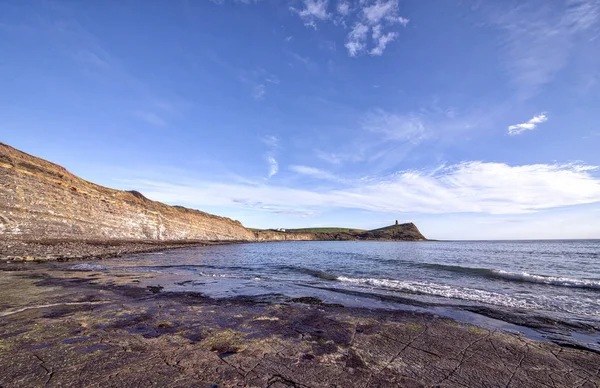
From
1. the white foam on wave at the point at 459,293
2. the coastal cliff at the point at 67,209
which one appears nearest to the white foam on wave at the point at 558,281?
the white foam on wave at the point at 459,293

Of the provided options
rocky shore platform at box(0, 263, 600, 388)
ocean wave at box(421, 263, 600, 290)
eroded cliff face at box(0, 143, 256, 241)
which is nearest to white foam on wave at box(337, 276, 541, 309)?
rocky shore platform at box(0, 263, 600, 388)

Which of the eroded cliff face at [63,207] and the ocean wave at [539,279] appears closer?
the ocean wave at [539,279]

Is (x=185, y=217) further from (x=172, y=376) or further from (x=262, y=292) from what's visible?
(x=172, y=376)

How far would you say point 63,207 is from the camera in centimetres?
2928

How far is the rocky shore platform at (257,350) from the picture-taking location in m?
3.83

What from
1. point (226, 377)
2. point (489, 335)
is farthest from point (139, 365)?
point (489, 335)

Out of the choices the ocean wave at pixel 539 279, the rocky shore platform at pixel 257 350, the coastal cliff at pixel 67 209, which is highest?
the coastal cliff at pixel 67 209

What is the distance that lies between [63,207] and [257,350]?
3525cm

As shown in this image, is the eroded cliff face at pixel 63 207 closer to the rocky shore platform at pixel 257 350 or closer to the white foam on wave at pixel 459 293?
the rocky shore platform at pixel 257 350

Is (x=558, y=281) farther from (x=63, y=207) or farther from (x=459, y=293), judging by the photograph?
(x=63, y=207)

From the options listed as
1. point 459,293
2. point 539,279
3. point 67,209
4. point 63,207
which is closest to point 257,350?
point 459,293

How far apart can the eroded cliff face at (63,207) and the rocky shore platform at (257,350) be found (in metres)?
22.8

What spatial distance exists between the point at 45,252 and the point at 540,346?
93.7ft

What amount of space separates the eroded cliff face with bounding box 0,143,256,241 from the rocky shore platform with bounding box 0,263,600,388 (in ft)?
75.0
